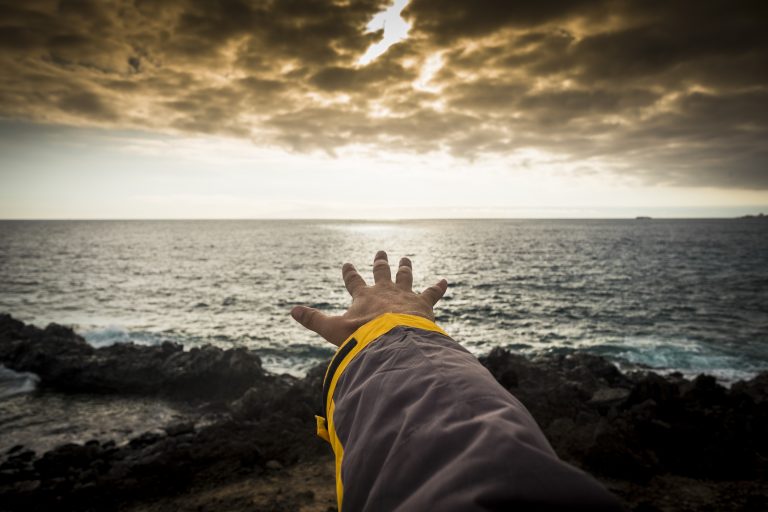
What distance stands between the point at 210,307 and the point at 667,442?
26418 mm

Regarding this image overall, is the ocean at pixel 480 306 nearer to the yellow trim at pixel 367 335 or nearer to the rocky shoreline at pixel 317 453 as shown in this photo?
the rocky shoreline at pixel 317 453

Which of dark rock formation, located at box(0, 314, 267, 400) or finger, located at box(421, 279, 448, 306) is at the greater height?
finger, located at box(421, 279, 448, 306)

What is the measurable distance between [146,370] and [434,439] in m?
14.8

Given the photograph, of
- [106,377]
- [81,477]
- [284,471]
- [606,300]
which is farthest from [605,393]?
[606,300]

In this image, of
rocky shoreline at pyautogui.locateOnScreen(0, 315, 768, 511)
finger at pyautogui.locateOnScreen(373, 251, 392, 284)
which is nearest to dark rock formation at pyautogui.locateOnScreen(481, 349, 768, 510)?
rocky shoreline at pyautogui.locateOnScreen(0, 315, 768, 511)

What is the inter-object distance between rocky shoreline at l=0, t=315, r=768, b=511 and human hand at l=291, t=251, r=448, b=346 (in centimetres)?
514

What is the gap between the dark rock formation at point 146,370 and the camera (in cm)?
1220

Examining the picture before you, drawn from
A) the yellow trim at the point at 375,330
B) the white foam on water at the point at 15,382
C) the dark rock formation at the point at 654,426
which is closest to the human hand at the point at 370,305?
the yellow trim at the point at 375,330

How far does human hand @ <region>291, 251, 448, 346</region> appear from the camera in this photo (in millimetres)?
2066

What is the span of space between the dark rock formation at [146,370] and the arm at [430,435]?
1152 centimetres

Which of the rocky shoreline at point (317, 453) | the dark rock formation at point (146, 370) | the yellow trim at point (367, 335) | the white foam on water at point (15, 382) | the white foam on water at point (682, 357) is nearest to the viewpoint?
the yellow trim at point (367, 335)

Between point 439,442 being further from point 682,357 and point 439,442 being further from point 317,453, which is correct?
point 682,357

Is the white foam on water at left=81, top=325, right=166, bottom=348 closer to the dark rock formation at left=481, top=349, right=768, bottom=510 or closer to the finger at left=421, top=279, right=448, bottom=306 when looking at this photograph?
the dark rock formation at left=481, top=349, right=768, bottom=510

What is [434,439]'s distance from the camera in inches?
39.0
